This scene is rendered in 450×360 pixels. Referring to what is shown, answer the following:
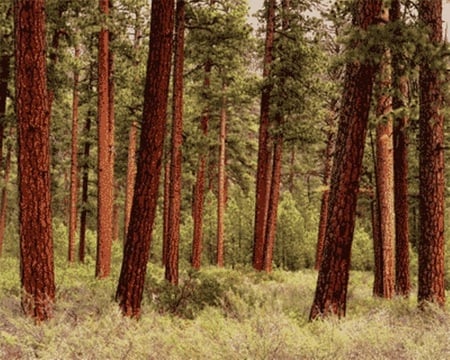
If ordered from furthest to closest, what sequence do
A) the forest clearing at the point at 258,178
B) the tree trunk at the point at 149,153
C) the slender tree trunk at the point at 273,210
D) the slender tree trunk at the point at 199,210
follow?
the slender tree trunk at the point at 199,210
the slender tree trunk at the point at 273,210
the tree trunk at the point at 149,153
the forest clearing at the point at 258,178

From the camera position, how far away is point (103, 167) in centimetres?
1625

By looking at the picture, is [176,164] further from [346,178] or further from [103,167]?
[346,178]

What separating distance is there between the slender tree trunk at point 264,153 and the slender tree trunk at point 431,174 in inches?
444

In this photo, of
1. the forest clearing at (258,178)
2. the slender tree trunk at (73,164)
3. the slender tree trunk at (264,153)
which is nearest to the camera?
the forest clearing at (258,178)

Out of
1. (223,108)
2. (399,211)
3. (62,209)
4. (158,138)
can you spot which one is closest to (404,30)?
(158,138)

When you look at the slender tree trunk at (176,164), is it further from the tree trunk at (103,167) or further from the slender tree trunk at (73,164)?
the slender tree trunk at (73,164)

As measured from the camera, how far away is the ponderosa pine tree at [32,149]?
7.39 meters

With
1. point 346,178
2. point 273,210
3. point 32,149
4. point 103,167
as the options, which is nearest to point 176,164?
point 103,167

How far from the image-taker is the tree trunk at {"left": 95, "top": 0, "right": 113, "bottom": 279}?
52.9 feet

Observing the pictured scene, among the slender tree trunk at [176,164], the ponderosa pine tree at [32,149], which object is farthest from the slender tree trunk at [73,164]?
the ponderosa pine tree at [32,149]

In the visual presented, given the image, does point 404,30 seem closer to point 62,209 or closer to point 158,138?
point 158,138

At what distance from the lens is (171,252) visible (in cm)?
1469

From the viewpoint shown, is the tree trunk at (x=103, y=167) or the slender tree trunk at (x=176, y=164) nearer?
the slender tree trunk at (x=176, y=164)

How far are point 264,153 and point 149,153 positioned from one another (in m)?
13.4
